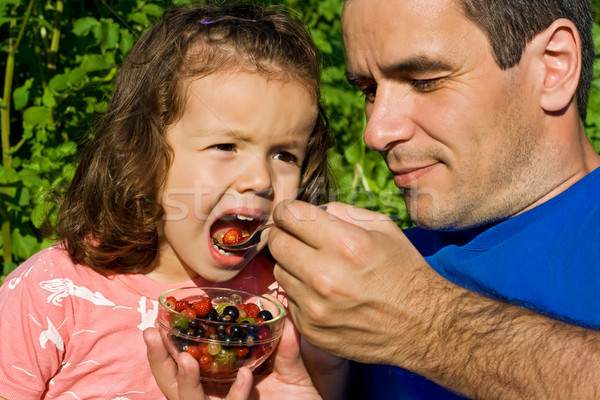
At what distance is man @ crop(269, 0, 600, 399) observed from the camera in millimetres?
1520

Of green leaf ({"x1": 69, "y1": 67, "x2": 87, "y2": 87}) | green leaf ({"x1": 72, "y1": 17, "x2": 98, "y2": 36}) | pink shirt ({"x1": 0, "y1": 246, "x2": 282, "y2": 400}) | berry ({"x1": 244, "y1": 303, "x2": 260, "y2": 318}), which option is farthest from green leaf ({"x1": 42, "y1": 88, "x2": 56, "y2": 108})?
berry ({"x1": 244, "y1": 303, "x2": 260, "y2": 318})

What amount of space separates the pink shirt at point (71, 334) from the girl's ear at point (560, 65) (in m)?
1.32

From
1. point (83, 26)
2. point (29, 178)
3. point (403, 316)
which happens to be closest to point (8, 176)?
point (29, 178)

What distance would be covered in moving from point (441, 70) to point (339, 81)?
2264 mm

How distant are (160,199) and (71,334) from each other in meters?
0.48

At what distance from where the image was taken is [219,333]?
66.9 inches

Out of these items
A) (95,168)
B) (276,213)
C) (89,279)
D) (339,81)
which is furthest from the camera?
(339,81)

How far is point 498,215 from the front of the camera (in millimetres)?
1983

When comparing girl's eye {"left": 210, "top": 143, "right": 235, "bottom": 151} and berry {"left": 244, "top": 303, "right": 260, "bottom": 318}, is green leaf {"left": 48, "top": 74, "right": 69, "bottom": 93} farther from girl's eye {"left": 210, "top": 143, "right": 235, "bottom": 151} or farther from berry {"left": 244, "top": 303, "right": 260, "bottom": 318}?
berry {"left": 244, "top": 303, "right": 260, "bottom": 318}

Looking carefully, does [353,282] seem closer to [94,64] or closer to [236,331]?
[236,331]

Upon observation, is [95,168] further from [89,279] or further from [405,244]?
[405,244]

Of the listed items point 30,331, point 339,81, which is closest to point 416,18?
point 30,331

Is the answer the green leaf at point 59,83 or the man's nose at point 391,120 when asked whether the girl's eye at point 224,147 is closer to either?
the man's nose at point 391,120

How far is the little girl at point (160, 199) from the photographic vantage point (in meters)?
1.94
